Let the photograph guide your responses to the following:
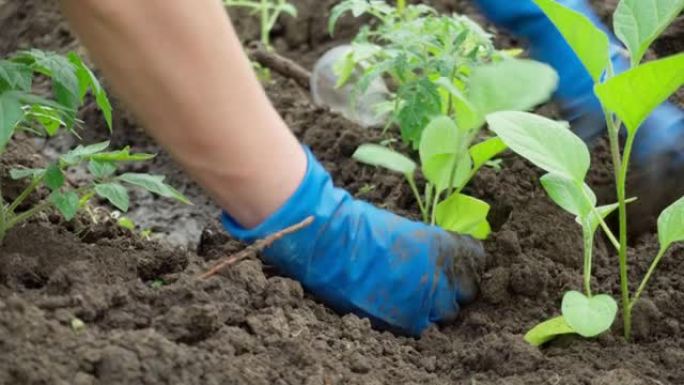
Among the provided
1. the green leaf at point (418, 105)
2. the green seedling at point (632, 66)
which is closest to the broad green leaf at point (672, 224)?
the green seedling at point (632, 66)

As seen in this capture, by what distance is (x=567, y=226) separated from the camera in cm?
205

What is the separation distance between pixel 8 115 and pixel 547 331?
2.73ft

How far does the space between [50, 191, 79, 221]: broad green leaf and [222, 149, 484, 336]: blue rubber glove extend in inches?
13.1

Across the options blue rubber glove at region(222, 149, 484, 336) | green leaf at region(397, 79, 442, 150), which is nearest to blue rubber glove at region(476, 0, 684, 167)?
green leaf at region(397, 79, 442, 150)

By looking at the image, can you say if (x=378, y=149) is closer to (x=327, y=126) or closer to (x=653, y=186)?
(x=653, y=186)

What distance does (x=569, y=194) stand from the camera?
170 centimetres

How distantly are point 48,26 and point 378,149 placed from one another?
186 cm

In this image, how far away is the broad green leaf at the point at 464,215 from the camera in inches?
74.2

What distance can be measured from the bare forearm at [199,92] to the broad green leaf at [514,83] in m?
0.35

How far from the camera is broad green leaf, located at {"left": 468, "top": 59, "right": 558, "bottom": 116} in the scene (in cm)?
137

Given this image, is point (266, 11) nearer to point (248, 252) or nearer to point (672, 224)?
point (248, 252)

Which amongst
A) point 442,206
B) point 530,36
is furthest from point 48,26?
point 442,206

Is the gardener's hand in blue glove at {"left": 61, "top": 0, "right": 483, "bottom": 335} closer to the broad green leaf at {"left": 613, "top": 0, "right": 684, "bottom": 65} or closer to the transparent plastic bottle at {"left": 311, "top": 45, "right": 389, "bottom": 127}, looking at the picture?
the broad green leaf at {"left": 613, "top": 0, "right": 684, "bottom": 65}

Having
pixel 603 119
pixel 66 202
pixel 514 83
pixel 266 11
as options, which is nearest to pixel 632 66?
pixel 514 83
